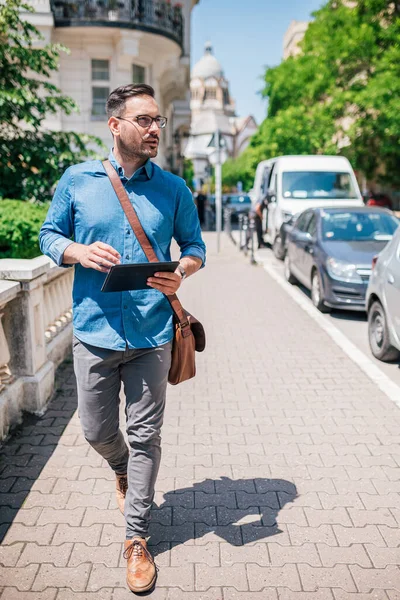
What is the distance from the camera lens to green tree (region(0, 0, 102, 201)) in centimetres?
970

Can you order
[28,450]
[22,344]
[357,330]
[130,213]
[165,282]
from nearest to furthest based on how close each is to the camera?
[165,282]
[130,213]
[28,450]
[22,344]
[357,330]

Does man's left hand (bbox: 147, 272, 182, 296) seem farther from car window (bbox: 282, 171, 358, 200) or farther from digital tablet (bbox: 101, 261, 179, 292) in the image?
car window (bbox: 282, 171, 358, 200)

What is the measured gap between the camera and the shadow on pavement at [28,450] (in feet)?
12.2

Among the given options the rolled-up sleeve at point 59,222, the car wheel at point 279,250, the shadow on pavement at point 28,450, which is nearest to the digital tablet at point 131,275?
the rolled-up sleeve at point 59,222

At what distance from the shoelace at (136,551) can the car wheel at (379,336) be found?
13.7 feet

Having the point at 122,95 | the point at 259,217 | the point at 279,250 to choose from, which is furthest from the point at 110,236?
the point at 259,217

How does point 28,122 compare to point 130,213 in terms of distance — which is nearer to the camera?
point 130,213

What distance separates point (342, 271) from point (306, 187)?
24.4 ft

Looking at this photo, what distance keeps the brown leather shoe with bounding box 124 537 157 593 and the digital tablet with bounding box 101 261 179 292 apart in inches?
Answer: 47.4

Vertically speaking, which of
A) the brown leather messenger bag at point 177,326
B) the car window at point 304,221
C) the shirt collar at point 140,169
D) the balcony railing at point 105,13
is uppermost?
the balcony railing at point 105,13

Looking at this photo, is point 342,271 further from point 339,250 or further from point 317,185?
point 317,185

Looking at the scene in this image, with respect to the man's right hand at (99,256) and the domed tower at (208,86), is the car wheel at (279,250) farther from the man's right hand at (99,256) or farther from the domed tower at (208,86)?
the domed tower at (208,86)

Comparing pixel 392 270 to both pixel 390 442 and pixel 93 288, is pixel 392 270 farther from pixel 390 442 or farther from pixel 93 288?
pixel 93 288

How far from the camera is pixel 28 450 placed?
443 centimetres
